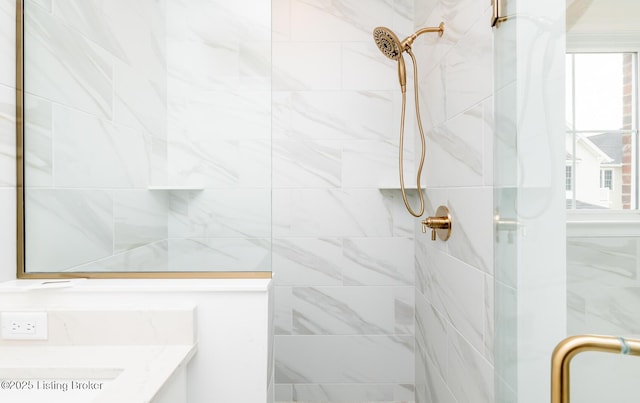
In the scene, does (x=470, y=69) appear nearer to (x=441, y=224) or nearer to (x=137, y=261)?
(x=441, y=224)

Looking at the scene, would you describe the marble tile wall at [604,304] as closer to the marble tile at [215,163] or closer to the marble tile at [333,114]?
the marble tile at [215,163]

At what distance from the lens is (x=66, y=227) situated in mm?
1173

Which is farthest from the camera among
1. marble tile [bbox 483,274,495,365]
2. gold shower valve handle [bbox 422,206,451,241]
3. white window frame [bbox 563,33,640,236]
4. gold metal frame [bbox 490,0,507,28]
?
gold shower valve handle [bbox 422,206,451,241]

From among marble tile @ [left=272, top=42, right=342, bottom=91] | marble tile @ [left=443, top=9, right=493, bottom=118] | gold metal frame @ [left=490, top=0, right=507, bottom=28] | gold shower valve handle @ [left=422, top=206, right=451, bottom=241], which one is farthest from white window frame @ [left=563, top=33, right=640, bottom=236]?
marble tile @ [left=272, top=42, right=342, bottom=91]

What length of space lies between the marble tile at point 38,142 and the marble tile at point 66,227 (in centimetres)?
5

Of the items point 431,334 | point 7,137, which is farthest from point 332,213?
point 7,137

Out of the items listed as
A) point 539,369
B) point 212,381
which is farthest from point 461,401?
point 212,381

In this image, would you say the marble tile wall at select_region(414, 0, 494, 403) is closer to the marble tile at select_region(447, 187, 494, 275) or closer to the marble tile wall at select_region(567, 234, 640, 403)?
the marble tile at select_region(447, 187, 494, 275)

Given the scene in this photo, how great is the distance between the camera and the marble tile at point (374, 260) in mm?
1873

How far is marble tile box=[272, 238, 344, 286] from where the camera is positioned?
1.87 m

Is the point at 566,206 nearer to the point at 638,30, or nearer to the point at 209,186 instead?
the point at 638,30

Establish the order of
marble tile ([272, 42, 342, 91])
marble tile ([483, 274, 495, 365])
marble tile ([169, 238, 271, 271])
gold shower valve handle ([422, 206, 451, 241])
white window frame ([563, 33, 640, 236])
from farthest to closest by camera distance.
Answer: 1. marble tile ([272, 42, 342, 91])
2. gold shower valve handle ([422, 206, 451, 241])
3. marble tile ([169, 238, 271, 271])
4. marble tile ([483, 274, 495, 365])
5. white window frame ([563, 33, 640, 236])

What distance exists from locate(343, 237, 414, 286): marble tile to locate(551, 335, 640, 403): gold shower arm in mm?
1274

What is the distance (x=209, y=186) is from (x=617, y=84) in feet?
3.18
